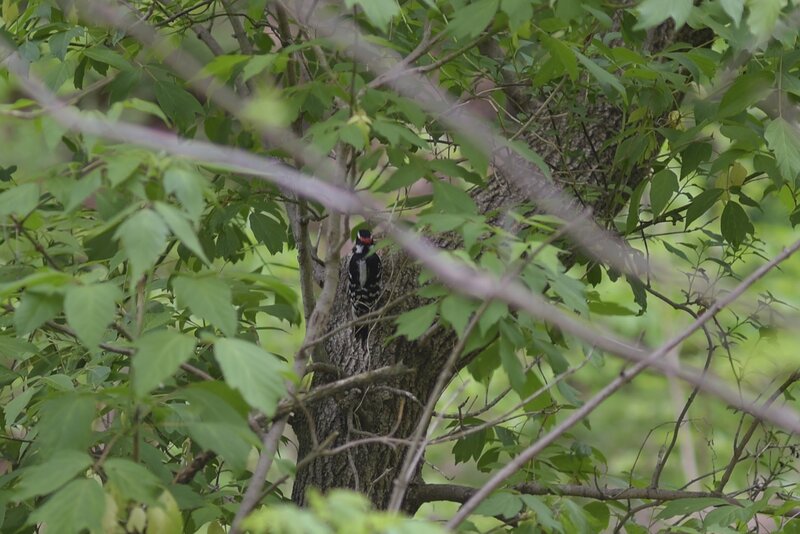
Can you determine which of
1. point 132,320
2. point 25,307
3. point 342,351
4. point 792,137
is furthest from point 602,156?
point 25,307

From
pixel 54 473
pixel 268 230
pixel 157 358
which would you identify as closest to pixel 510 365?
pixel 157 358

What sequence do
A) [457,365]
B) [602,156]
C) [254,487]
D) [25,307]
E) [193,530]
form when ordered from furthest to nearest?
1. [602,156]
2. [457,365]
3. [193,530]
4. [254,487]
5. [25,307]

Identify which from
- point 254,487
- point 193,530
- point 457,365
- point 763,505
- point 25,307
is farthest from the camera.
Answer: point 457,365

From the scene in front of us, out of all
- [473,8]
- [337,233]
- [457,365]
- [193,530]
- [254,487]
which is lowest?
[193,530]

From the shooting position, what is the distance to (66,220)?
1.62 metres

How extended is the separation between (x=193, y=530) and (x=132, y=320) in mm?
439

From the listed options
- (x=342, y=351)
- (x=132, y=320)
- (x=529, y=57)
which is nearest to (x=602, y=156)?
(x=529, y=57)

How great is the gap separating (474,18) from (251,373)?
73cm

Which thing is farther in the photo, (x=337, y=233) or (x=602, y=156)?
(x=602, y=156)

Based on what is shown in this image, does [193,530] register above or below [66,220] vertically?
Answer: below

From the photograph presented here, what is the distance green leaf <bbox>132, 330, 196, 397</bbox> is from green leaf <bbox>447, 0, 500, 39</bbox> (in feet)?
2.27

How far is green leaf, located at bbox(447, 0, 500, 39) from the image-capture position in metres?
1.53

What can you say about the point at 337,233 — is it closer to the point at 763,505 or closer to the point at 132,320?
the point at 132,320

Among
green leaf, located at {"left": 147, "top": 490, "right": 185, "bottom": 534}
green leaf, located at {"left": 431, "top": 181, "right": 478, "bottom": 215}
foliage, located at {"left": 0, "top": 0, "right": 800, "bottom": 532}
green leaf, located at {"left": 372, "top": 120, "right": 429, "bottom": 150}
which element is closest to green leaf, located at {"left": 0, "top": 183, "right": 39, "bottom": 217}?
foliage, located at {"left": 0, "top": 0, "right": 800, "bottom": 532}
